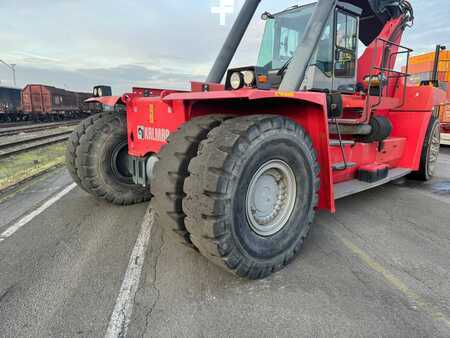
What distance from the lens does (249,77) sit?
132 inches

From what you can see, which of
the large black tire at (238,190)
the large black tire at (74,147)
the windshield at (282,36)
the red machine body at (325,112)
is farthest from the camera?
the windshield at (282,36)

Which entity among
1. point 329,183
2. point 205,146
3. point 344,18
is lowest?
point 329,183

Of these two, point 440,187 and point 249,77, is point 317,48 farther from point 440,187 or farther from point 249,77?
point 440,187

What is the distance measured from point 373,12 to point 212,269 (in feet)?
18.2

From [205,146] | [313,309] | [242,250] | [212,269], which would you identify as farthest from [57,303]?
[313,309]

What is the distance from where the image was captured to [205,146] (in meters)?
2.60

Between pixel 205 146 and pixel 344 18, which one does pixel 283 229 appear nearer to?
pixel 205 146

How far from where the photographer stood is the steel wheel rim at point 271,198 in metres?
2.89

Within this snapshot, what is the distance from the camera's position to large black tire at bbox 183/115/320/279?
2.46m

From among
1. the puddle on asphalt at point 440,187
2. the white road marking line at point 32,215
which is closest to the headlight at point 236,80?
the white road marking line at point 32,215

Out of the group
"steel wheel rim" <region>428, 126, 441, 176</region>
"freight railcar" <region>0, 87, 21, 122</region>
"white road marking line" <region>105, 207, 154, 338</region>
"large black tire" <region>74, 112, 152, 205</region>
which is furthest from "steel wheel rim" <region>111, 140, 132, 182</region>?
"freight railcar" <region>0, 87, 21, 122</region>

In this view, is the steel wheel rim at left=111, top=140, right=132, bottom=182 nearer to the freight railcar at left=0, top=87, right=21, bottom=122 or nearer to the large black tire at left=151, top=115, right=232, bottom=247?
the large black tire at left=151, top=115, right=232, bottom=247

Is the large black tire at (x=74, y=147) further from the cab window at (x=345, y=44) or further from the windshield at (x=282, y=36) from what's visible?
the cab window at (x=345, y=44)

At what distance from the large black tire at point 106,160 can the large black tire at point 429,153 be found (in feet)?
18.1
